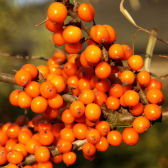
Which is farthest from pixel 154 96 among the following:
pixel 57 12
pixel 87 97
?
pixel 57 12

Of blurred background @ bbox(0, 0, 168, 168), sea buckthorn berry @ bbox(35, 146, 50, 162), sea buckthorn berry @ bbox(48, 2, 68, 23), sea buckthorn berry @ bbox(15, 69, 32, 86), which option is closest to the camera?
sea buckthorn berry @ bbox(48, 2, 68, 23)

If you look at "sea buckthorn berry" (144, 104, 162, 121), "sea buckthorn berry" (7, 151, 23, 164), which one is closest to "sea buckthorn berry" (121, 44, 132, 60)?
"sea buckthorn berry" (144, 104, 162, 121)

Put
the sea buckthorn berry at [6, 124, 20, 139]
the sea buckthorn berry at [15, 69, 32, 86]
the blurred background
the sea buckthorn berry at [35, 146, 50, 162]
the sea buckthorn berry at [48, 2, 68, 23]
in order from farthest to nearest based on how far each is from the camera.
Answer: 1. the blurred background
2. the sea buckthorn berry at [6, 124, 20, 139]
3. the sea buckthorn berry at [35, 146, 50, 162]
4. the sea buckthorn berry at [15, 69, 32, 86]
5. the sea buckthorn berry at [48, 2, 68, 23]

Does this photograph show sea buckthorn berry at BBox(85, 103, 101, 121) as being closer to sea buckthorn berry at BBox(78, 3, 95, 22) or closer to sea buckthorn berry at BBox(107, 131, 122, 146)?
sea buckthorn berry at BBox(107, 131, 122, 146)

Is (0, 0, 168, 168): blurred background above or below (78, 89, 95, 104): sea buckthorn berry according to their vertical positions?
below

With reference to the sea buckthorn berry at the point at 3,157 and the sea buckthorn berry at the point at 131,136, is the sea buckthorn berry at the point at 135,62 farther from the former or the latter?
the sea buckthorn berry at the point at 3,157

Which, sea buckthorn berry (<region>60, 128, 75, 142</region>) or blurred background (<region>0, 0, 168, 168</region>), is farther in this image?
blurred background (<region>0, 0, 168, 168</region>)

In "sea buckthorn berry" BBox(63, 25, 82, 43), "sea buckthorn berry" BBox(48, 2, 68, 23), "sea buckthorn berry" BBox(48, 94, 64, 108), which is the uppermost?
"sea buckthorn berry" BBox(48, 2, 68, 23)

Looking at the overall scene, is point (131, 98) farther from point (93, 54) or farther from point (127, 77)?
point (93, 54)
